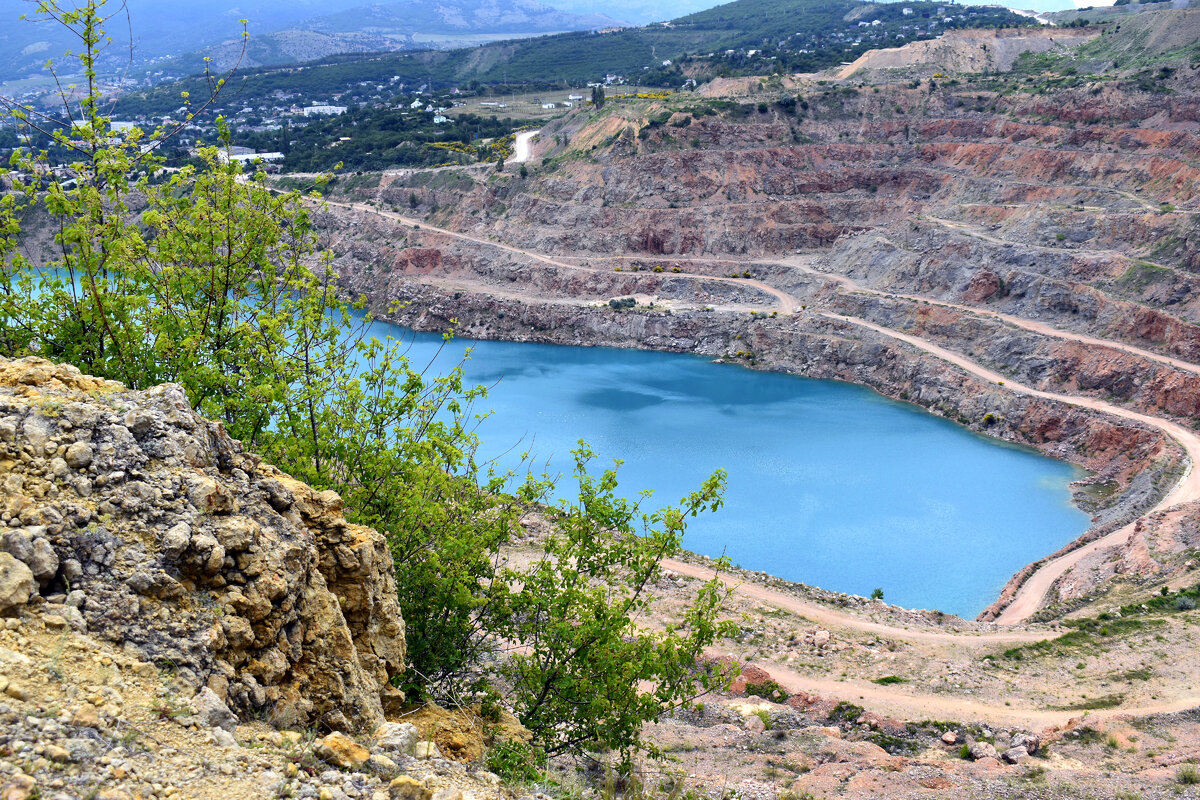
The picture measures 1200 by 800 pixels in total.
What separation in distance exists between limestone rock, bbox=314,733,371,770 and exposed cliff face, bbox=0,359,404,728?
2.92 feet

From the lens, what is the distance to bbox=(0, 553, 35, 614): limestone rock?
769 centimetres

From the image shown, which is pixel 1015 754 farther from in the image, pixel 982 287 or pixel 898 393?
pixel 982 287

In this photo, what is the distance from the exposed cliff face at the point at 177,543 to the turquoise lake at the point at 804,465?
22.8 meters

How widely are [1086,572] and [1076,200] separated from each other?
154ft

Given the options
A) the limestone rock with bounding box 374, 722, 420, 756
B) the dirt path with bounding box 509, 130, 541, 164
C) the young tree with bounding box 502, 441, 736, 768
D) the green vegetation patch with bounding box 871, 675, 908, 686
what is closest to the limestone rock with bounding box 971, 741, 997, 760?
the green vegetation patch with bounding box 871, 675, 908, 686

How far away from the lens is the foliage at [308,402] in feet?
44.3

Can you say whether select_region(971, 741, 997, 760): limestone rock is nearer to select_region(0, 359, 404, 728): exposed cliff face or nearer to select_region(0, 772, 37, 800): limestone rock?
select_region(0, 359, 404, 728): exposed cliff face

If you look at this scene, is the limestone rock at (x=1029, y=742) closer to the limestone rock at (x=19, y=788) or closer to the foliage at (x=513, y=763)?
the foliage at (x=513, y=763)

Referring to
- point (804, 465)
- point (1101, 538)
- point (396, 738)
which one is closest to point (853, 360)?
point (804, 465)

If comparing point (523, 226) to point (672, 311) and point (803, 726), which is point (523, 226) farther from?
point (803, 726)

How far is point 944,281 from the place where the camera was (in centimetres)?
7475

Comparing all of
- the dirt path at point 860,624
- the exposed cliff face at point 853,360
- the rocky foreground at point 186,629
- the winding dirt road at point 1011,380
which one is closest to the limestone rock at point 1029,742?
the dirt path at point 860,624

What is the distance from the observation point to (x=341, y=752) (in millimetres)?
9211

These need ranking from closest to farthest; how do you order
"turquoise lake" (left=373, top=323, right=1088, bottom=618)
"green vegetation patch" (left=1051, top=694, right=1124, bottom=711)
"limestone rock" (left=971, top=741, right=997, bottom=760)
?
"limestone rock" (left=971, top=741, right=997, bottom=760) < "green vegetation patch" (left=1051, top=694, right=1124, bottom=711) < "turquoise lake" (left=373, top=323, right=1088, bottom=618)
